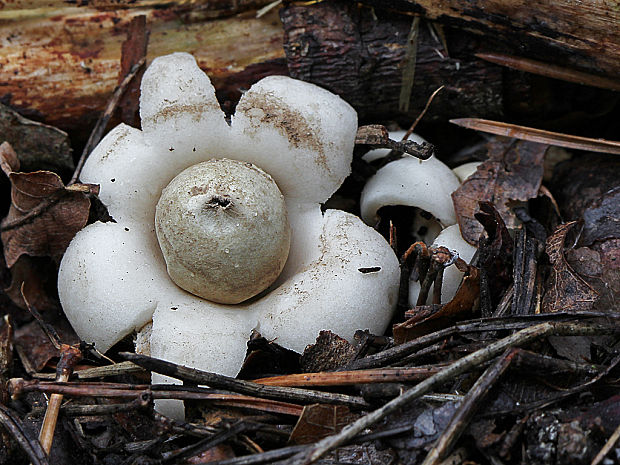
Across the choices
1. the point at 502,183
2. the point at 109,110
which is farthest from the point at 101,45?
the point at 502,183

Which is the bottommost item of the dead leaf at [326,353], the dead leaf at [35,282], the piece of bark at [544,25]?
the dead leaf at [35,282]

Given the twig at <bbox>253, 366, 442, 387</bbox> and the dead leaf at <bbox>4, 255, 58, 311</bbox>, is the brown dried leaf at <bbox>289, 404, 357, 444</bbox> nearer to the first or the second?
the twig at <bbox>253, 366, 442, 387</bbox>

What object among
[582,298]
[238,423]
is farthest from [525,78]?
[238,423]

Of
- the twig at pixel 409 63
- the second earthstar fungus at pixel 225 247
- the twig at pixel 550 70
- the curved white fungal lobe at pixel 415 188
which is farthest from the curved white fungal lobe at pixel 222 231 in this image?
the twig at pixel 550 70

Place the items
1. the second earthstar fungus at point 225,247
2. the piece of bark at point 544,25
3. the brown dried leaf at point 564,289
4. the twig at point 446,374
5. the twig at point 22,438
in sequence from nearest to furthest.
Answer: the twig at point 446,374 → the twig at point 22,438 → the brown dried leaf at point 564,289 → the second earthstar fungus at point 225,247 → the piece of bark at point 544,25

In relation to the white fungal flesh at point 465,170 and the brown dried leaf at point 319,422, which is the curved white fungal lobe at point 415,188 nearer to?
the white fungal flesh at point 465,170

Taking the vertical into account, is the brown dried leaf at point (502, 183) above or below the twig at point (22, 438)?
above

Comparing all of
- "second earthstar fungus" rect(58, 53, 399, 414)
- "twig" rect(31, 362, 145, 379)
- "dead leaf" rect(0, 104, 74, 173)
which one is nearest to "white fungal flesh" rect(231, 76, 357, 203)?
"second earthstar fungus" rect(58, 53, 399, 414)
